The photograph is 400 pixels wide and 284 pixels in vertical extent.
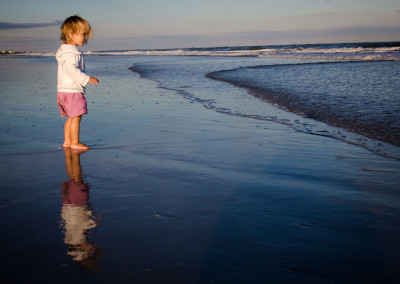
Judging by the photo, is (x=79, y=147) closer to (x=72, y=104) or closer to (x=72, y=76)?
(x=72, y=104)

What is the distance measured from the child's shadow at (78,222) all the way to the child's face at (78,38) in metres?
1.96

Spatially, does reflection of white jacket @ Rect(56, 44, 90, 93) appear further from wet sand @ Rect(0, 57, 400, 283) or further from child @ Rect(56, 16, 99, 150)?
wet sand @ Rect(0, 57, 400, 283)

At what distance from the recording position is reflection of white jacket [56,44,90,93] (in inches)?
172

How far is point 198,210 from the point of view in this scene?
2.43 m

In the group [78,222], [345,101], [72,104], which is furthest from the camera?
[345,101]

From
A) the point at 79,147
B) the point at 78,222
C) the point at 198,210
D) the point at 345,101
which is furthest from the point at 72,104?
the point at 345,101

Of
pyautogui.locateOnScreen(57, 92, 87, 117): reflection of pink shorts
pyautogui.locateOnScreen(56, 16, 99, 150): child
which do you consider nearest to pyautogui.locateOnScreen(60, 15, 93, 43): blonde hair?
pyautogui.locateOnScreen(56, 16, 99, 150): child

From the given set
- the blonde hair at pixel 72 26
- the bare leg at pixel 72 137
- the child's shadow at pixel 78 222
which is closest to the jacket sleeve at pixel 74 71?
the blonde hair at pixel 72 26

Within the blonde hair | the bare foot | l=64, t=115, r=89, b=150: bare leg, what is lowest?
the bare foot

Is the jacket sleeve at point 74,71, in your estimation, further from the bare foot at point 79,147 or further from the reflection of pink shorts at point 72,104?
the bare foot at point 79,147

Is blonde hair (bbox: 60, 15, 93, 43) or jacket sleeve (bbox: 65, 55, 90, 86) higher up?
blonde hair (bbox: 60, 15, 93, 43)

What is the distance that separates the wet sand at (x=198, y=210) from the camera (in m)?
1.74

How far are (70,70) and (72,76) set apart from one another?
81 millimetres

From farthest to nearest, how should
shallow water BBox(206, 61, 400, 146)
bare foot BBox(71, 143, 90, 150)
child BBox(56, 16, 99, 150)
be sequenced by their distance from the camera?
shallow water BBox(206, 61, 400, 146) → child BBox(56, 16, 99, 150) → bare foot BBox(71, 143, 90, 150)
